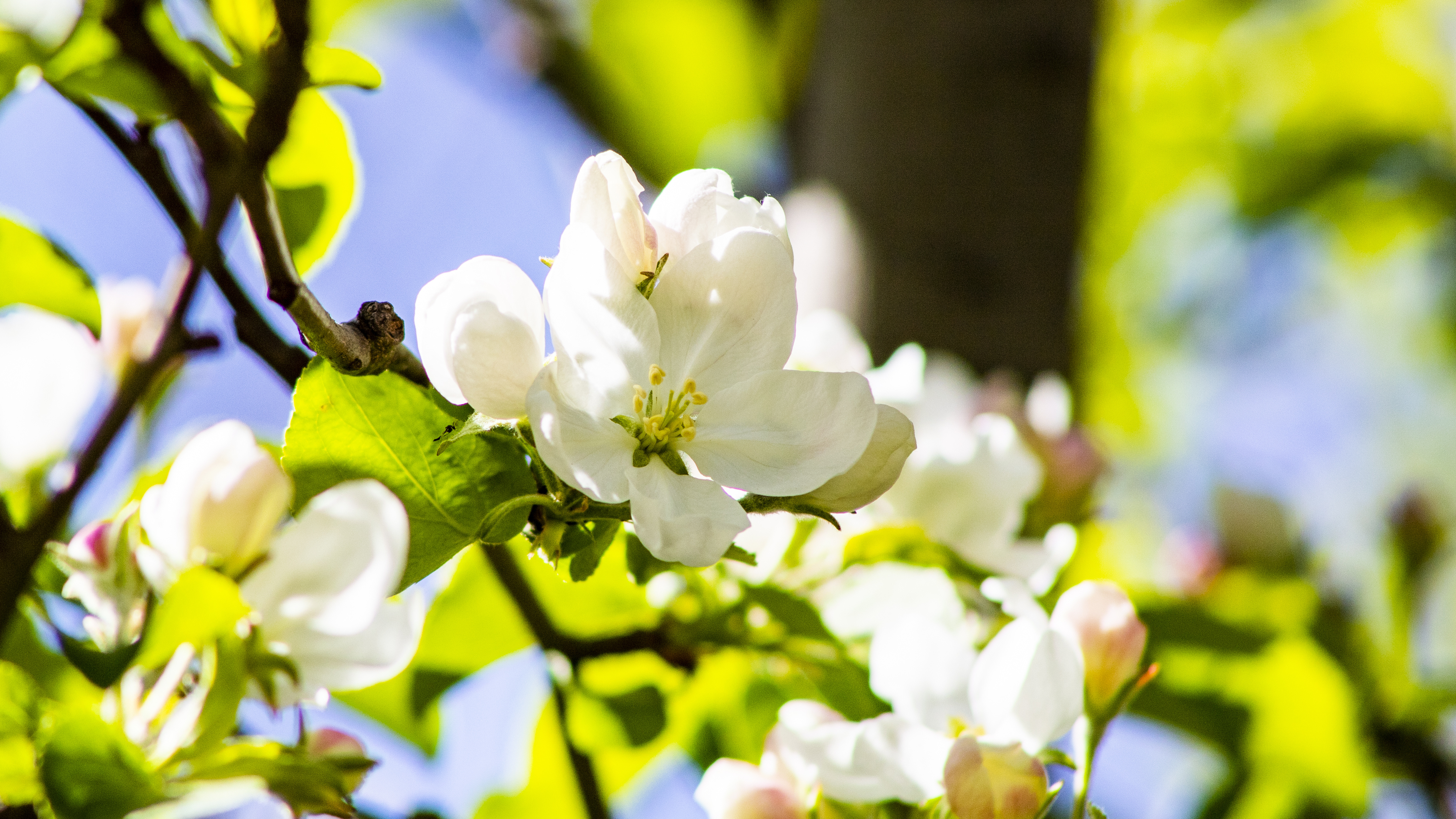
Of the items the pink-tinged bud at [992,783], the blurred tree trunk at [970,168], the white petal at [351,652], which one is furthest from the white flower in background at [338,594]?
the blurred tree trunk at [970,168]

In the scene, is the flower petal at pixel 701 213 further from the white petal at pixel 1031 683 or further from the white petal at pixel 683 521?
the white petal at pixel 1031 683

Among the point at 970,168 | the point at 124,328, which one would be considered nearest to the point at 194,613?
the point at 124,328

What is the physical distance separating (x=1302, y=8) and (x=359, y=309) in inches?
106

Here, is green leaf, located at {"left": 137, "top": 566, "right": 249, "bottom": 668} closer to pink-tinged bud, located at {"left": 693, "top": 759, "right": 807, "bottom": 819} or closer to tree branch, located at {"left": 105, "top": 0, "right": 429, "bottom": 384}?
tree branch, located at {"left": 105, "top": 0, "right": 429, "bottom": 384}

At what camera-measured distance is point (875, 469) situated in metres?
0.40

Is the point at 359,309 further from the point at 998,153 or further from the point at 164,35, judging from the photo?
the point at 998,153

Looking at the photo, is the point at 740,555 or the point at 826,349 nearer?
the point at 740,555

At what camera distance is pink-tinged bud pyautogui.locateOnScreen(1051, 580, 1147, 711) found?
48 cm

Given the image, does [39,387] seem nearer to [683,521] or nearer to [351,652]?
[351,652]

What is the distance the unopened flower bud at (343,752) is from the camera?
1.48 ft

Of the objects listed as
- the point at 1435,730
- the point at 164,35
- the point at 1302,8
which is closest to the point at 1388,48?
the point at 1302,8

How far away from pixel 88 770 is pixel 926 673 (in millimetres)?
332

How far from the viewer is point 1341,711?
835 mm

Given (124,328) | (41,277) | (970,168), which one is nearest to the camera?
(41,277)
